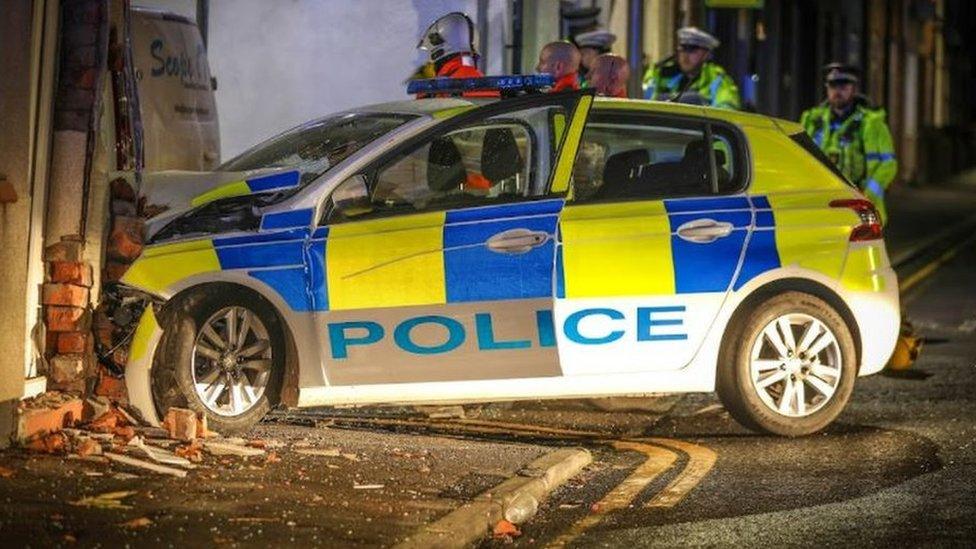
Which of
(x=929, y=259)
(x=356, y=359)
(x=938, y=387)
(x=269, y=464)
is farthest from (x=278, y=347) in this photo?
(x=929, y=259)

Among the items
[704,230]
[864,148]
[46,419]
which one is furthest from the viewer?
[864,148]

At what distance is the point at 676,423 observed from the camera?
9.91m

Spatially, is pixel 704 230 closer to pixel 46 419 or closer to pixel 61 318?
pixel 61 318

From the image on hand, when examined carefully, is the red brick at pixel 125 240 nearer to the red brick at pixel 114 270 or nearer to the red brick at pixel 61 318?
the red brick at pixel 114 270

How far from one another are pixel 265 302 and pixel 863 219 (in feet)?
8.81

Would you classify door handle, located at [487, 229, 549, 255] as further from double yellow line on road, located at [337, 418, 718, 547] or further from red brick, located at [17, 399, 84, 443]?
red brick, located at [17, 399, 84, 443]

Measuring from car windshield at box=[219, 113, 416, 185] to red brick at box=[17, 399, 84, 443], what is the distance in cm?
134

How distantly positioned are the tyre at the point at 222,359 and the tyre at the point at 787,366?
198 cm

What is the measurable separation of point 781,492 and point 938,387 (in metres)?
3.52

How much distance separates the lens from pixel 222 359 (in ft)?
28.3

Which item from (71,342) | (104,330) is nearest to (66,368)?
(71,342)

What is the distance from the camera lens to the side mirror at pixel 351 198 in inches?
341

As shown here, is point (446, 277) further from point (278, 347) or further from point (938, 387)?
point (938, 387)

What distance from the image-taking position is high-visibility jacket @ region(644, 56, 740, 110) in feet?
45.3
